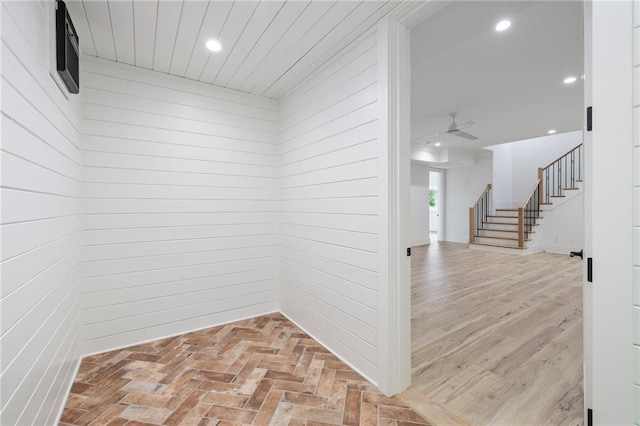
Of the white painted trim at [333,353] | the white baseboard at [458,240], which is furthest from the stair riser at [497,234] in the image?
the white painted trim at [333,353]

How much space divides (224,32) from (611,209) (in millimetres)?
2472

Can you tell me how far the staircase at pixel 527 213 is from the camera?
287 inches

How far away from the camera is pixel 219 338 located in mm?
2707

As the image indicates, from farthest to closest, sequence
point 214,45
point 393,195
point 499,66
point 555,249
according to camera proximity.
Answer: point 555,249
point 499,66
point 214,45
point 393,195

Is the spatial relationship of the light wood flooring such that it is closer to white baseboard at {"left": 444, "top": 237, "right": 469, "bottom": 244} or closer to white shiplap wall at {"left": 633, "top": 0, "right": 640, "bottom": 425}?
white shiplap wall at {"left": 633, "top": 0, "right": 640, "bottom": 425}

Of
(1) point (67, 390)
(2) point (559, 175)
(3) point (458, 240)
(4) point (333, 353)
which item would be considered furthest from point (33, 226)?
(2) point (559, 175)

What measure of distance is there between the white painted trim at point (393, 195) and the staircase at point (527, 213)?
22.3 ft

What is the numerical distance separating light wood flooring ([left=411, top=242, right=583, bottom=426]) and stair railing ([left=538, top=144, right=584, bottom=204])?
12.4 ft

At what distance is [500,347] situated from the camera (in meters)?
2.49

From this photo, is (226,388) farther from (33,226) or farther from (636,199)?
(636,199)

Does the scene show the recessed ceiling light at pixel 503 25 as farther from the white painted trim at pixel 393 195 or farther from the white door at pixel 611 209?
the white door at pixel 611 209

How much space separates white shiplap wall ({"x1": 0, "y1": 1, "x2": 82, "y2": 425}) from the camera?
1.06m

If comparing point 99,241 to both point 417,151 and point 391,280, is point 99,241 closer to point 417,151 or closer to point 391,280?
point 391,280

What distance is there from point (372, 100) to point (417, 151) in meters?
6.16
